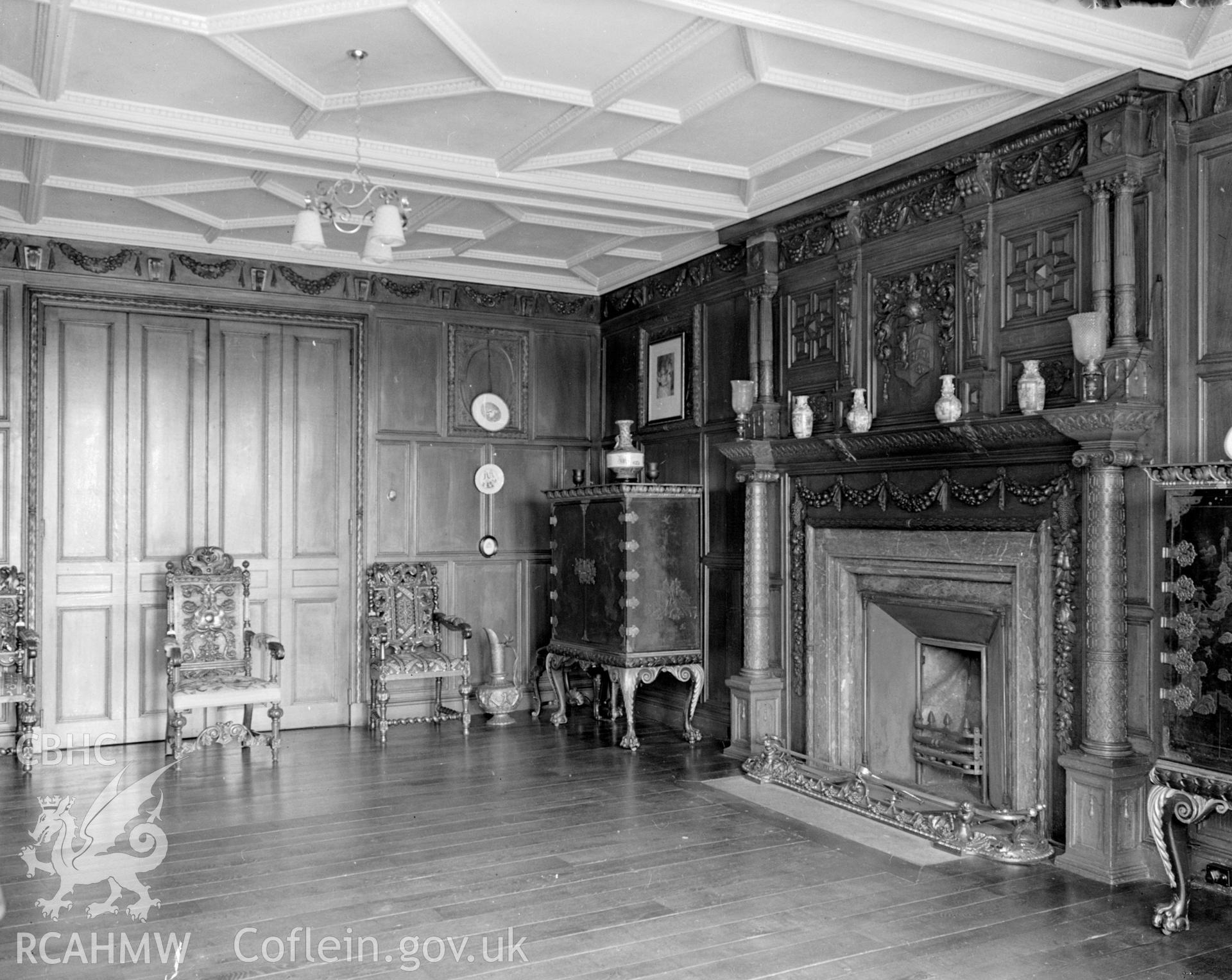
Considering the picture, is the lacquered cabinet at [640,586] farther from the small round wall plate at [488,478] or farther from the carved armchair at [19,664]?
the carved armchair at [19,664]

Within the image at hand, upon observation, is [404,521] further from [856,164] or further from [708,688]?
[856,164]

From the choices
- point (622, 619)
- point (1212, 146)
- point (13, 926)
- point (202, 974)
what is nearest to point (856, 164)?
point (1212, 146)

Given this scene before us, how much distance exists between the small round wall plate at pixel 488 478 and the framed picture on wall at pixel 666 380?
1.19 meters

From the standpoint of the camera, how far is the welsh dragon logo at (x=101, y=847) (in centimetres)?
404

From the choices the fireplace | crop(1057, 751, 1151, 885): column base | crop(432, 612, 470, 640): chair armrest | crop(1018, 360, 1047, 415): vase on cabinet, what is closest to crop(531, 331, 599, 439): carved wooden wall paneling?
crop(432, 612, 470, 640): chair armrest

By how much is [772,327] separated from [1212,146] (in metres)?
2.66

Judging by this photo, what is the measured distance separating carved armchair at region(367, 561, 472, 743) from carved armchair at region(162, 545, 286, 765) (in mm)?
687

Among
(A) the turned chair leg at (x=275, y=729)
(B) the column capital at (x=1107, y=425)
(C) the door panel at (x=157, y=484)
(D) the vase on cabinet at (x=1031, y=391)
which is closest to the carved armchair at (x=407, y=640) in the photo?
(A) the turned chair leg at (x=275, y=729)

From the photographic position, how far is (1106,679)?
4.26 m

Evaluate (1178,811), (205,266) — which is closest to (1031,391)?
(1178,811)

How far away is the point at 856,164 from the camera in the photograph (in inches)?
216

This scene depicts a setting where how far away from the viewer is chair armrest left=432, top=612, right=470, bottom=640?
7.16 m

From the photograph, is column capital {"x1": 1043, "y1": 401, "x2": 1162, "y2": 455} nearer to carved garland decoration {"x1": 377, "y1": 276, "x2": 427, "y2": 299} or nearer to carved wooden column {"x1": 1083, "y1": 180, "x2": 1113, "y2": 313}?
carved wooden column {"x1": 1083, "y1": 180, "x2": 1113, "y2": 313}

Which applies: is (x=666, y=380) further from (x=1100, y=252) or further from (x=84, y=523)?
(x=84, y=523)
